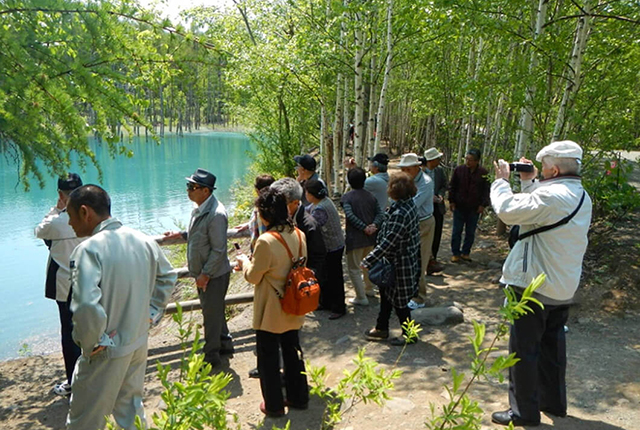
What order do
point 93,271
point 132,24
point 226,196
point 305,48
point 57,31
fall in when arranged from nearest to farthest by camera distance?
point 93,271, point 57,31, point 132,24, point 305,48, point 226,196

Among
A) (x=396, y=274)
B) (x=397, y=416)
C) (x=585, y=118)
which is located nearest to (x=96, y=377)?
(x=397, y=416)

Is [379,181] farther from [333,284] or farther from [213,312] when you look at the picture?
[213,312]

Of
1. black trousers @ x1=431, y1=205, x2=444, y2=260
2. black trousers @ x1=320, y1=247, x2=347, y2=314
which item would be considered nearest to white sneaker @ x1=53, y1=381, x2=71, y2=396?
black trousers @ x1=320, y1=247, x2=347, y2=314

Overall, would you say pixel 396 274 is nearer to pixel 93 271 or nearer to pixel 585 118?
pixel 93 271

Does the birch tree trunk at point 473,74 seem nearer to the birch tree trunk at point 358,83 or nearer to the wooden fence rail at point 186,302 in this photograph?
the birch tree trunk at point 358,83

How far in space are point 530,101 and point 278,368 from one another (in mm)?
5735

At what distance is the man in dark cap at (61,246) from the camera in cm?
415

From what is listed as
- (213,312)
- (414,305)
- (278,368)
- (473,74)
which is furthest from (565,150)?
(473,74)

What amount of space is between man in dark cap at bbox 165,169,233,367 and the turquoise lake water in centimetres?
86

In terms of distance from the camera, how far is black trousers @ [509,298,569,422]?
10.8 ft

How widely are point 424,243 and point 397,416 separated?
2.92m

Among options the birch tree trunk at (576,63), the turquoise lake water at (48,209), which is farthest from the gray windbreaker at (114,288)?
the birch tree trunk at (576,63)

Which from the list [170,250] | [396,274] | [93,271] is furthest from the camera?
[170,250]

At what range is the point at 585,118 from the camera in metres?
7.35
